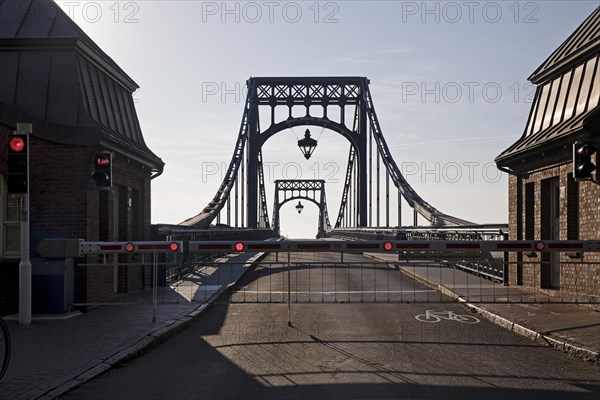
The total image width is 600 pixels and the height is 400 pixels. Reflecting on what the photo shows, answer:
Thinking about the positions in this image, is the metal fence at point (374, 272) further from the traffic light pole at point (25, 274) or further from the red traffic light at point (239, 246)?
the traffic light pole at point (25, 274)

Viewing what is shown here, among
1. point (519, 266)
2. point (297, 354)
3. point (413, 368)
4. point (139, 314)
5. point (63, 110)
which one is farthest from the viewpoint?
point (519, 266)

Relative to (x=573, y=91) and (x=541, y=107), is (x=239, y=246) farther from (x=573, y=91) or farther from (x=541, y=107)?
(x=541, y=107)

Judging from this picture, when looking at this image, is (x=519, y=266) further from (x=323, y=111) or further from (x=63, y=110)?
(x=323, y=111)

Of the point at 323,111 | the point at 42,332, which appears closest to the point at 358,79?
the point at 323,111

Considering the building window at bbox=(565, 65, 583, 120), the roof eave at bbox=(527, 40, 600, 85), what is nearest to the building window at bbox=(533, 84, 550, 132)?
the roof eave at bbox=(527, 40, 600, 85)

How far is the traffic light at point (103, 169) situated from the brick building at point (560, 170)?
24.2ft

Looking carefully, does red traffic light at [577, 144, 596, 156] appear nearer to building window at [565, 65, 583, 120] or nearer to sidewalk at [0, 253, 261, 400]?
building window at [565, 65, 583, 120]

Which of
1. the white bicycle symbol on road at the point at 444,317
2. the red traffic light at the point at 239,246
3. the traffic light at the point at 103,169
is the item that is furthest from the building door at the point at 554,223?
the traffic light at the point at 103,169

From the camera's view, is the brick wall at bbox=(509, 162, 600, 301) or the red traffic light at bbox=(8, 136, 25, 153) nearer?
the red traffic light at bbox=(8, 136, 25, 153)

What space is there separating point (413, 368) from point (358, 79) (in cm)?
5773

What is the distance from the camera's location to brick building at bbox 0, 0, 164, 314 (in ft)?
47.0

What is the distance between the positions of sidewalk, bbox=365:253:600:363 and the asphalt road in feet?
0.74

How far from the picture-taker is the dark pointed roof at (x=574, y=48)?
54.7 feet

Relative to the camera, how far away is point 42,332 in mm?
11945
